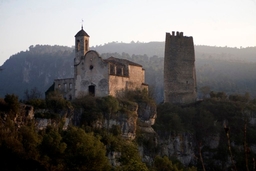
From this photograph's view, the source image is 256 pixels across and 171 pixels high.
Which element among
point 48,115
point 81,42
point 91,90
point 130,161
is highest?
point 81,42

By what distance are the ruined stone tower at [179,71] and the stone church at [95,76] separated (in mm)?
13458

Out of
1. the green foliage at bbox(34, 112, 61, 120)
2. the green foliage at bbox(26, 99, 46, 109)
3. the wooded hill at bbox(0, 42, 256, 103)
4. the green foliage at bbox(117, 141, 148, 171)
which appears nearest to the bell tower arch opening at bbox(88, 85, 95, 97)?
the green foliage at bbox(34, 112, 61, 120)

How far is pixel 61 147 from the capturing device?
27781 mm

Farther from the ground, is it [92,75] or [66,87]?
[92,75]

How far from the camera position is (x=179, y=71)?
5912cm

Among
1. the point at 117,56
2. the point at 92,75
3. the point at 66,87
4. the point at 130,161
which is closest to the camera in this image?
the point at 130,161

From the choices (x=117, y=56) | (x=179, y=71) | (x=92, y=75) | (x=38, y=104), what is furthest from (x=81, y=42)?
(x=117, y=56)

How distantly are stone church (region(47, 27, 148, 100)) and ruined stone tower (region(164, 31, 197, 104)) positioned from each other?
13.5 metres

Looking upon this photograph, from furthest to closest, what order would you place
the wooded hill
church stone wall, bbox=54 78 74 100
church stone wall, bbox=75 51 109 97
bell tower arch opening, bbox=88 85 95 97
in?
the wooded hill
church stone wall, bbox=54 78 74 100
bell tower arch opening, bbox=88 85 95 97
church stone wall, bbox=75 51 109 97

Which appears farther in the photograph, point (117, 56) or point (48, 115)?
point (117, 56)

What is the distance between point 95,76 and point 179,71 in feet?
67.9

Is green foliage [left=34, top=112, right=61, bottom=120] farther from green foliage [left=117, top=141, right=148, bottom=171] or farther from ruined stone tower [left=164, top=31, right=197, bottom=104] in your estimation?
ruined stone tower [left=164, top=31, right=197, bottom=104]

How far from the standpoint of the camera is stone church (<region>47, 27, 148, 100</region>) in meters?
41.1

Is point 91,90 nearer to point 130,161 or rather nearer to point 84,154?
point 130,161
